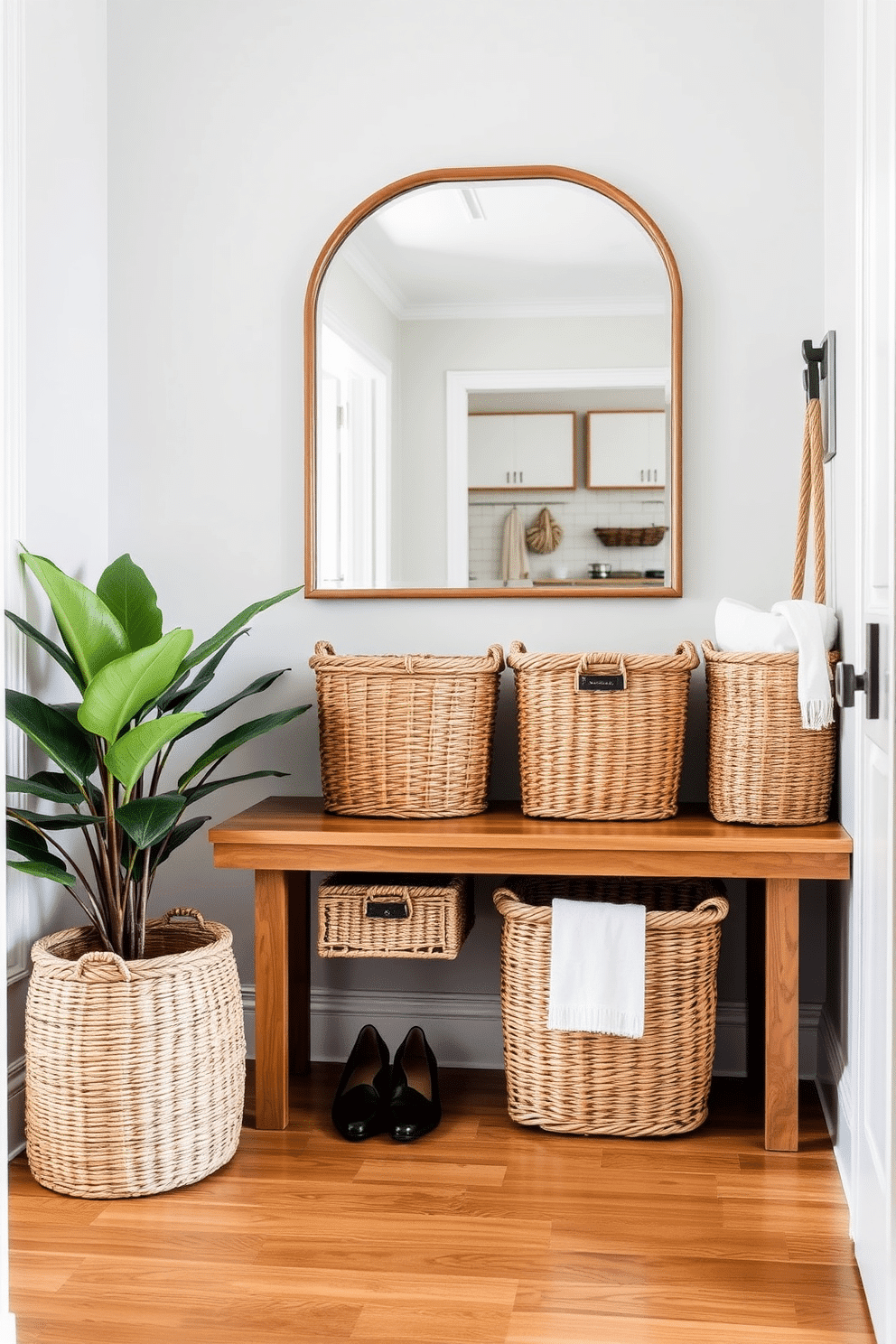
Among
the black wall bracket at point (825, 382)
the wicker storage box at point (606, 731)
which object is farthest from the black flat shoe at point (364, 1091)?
the black wall bracket at point (825, 382)

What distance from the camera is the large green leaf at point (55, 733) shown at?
220cm

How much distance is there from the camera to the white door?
5.03 ft

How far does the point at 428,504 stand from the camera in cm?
276

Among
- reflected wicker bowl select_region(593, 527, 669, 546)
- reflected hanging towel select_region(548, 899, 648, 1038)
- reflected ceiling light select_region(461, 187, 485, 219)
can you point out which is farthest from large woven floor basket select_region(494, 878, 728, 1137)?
reflected ceiling light select_region(461, 187, 485, 219)

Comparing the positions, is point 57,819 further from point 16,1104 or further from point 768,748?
point 768,748

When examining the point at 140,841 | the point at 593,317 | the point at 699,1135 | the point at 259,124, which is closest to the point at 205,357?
the point at 259,124

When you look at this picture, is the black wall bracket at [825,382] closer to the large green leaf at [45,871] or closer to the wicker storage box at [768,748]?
the wicker storage box at [768,748]

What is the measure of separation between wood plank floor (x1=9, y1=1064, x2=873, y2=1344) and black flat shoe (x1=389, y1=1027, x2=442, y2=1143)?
0.12ft

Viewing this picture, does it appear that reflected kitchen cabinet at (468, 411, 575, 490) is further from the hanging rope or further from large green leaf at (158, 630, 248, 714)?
large green leaf at (158, 630, 248, 714)

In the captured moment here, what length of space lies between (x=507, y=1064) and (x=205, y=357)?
171 centimetres

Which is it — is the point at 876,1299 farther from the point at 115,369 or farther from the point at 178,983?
the point at 115,369

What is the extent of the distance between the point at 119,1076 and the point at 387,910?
0.59 metres

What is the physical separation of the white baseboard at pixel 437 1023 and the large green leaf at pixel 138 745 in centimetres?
89

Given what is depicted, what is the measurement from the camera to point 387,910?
2412 mm
